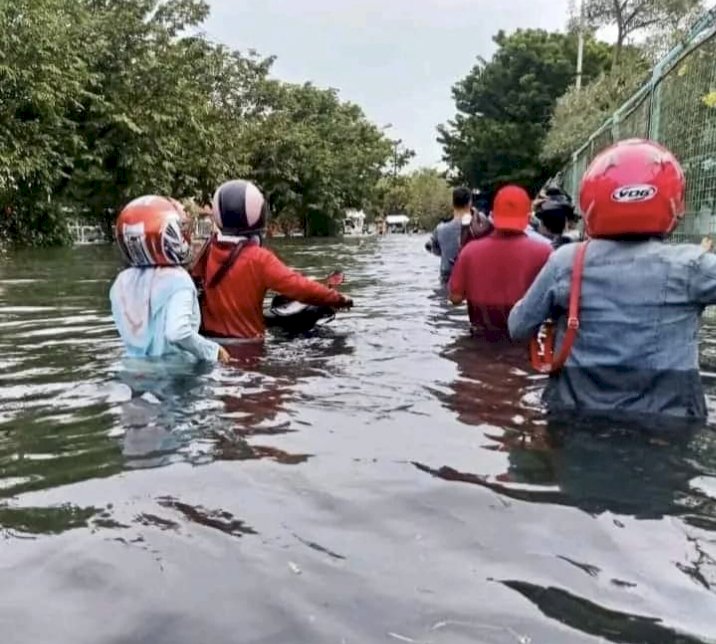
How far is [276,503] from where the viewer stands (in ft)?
11.2

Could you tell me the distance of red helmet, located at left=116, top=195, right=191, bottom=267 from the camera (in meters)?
5.44

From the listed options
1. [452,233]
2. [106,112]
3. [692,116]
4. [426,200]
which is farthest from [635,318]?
[426,200]

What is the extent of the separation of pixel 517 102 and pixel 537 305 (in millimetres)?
52723

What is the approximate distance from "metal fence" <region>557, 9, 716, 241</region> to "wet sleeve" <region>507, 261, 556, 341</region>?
354 cm

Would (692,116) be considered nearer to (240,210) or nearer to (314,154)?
(240,210)

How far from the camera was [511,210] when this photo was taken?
22.8ft

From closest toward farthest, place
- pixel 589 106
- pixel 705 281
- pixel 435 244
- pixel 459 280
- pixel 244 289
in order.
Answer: pixel 705 281 → pixel 244 289 → pixel 459 280 → pixel 435 244 → pixel 589 106

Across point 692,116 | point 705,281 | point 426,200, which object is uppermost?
point 692,116

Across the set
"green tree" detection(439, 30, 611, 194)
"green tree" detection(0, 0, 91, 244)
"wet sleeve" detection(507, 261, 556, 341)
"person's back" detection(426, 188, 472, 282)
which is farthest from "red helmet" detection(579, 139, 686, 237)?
"green tree" detection(439, 30, 611, 194)

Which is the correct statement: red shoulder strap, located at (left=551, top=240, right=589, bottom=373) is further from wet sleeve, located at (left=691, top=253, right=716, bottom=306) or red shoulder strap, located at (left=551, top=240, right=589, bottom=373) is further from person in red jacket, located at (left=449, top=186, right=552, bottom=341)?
person in red jacket, located at (left=449, top=186, right=552, bottom=341)

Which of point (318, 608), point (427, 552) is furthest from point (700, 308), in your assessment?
point (318, 608)

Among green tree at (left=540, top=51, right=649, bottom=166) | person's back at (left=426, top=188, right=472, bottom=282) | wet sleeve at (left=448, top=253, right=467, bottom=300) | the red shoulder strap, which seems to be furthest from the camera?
green tree at (left=540, top=51, right=649, bottom=166)

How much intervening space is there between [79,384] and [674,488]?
384 centimetres

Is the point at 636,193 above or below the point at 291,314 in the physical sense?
above
